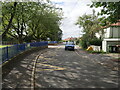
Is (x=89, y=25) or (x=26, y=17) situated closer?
(x=26, y=17)

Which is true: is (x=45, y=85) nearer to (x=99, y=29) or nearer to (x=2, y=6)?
(x=2, y=6)

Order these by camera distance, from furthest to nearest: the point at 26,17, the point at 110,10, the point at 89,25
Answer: the point at 89,25, the point at 26,17, the point at 110,10

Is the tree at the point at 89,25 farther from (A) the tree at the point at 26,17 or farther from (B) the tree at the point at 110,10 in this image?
(B) the tree at the point at 110,10

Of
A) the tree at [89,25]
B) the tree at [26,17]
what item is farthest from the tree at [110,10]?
the tree at [89,25]

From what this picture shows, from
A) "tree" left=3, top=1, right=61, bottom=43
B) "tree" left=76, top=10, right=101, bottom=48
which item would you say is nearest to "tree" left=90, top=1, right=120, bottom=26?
"tree" left=3, top=1, right=61, bottom=43

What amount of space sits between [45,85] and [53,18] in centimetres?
2230

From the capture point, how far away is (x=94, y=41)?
23.4m

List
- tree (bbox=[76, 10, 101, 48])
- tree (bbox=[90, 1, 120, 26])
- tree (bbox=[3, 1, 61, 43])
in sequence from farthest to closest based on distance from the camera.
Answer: tree (bbox=[76, 10, 101, 48])
tree (bbox=[3, 1, 61, 43])
tree (bbox=[90, 1, 120, 26])

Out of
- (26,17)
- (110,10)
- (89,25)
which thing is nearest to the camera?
(110,10)

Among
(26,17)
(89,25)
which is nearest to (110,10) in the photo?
(26,17)

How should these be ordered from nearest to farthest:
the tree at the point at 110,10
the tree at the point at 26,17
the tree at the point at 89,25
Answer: the tree at the point at 110,10 < the tree at the point at 26,17 < the tree at the point at 89,25

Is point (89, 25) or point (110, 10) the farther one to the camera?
point (89, 25)

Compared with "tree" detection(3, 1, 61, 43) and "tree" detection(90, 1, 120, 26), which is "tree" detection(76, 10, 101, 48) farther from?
"tree" detection(90, 1, 120, 26)

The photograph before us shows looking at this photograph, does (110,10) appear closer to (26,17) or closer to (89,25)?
(26,17)
